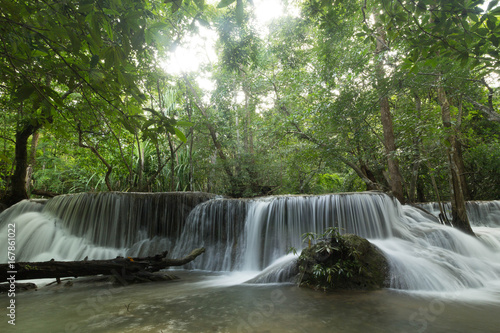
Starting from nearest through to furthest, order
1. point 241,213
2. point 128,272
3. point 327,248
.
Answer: point 327,248, point 128,272, point 241,213

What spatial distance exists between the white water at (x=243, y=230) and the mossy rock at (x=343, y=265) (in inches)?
25.2

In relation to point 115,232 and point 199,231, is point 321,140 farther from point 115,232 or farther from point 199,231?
point 115,232

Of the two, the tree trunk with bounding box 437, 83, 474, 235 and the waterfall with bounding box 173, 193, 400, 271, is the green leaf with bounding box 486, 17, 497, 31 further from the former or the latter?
the tree trunk with bounding box 437, 83, 474, 235

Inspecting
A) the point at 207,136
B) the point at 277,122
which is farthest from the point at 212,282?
the point at 207,136

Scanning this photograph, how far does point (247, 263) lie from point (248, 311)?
3.29 metres

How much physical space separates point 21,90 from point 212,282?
4.06 metres

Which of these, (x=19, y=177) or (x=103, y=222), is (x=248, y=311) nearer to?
(x=103, y=222)

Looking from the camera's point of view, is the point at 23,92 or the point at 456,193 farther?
the point at 456,193

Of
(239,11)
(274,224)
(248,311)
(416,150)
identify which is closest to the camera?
(239,11)

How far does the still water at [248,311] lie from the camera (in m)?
2.22

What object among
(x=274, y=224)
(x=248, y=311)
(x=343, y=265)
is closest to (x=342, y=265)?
(x=343, y=265)

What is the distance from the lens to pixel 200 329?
219 centimetres

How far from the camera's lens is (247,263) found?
19.2 ft

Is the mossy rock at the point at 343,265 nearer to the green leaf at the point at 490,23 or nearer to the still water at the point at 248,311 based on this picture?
the still water at the point at 248,311
